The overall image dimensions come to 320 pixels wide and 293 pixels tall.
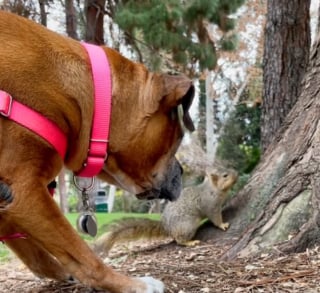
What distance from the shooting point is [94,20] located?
938cm

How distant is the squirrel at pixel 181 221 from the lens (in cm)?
432

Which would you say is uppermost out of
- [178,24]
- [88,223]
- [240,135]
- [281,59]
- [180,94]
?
[178,24]

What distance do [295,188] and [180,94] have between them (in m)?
0.97

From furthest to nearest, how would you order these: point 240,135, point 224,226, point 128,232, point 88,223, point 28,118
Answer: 1. point 240,135
2. point 128,232
3. point 224,226
4. point 88,223
5. point 28,118

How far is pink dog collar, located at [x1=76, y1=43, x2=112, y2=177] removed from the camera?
2.38m

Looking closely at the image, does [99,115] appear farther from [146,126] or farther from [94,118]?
[146,126]

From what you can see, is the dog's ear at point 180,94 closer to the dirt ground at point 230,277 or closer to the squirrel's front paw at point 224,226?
the dirt ground at point 230,277

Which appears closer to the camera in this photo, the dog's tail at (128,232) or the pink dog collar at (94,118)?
the pink dog collar at (94,118)

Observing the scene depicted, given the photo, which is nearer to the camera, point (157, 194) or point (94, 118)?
point (94, 118)

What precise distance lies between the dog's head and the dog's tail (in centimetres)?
164

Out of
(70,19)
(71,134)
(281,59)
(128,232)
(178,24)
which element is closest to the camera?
(71,134)

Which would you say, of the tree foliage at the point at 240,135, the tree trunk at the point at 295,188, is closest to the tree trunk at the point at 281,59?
the tree trunk at the point at 295,188

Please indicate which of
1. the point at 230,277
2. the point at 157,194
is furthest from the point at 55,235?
the point at 230,277

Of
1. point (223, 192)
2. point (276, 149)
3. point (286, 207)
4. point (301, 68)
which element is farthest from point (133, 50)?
point (286, 207)
